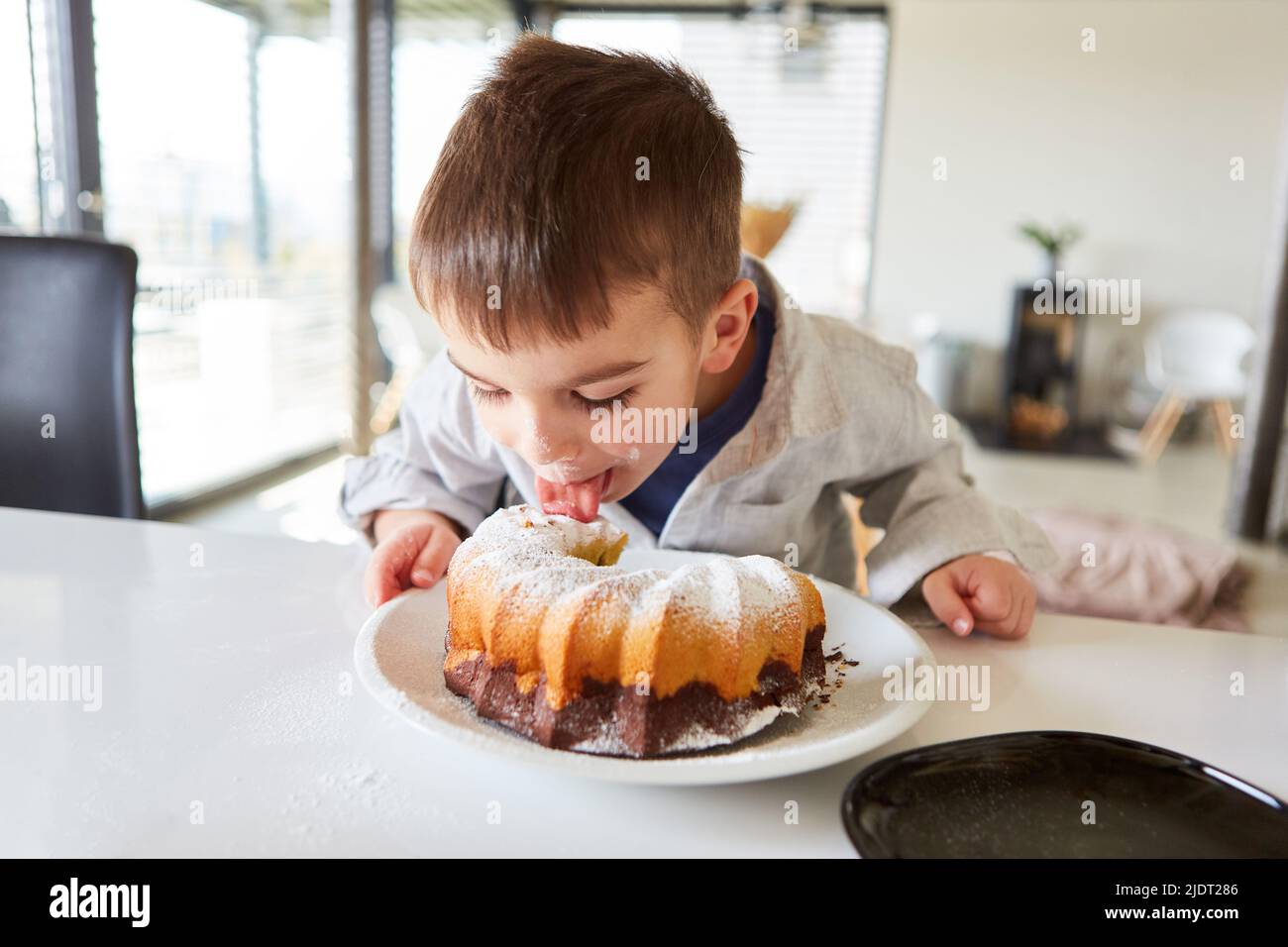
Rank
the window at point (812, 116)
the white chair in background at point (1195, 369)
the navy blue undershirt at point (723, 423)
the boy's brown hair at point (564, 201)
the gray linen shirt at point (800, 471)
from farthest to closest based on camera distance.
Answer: the window at point (812, 116), the white chair in background at point (1195, 369), the navy blue undershirt at point (723, 423), the gray linen shirt at point (800, 471), the boy's brown hair at point (564, 201)

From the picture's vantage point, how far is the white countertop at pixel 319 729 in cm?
52

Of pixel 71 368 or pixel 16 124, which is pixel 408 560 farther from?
pixel 16 124

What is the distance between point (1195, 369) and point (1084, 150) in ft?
5.16

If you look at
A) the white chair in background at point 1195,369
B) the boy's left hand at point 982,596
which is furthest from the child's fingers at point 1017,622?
the white chair in background at point 1195,369

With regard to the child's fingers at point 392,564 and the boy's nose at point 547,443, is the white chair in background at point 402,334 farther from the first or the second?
the boy's nose at point 547,443

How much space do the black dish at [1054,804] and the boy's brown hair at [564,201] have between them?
1.24 feet

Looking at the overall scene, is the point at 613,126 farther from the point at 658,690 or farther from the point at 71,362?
the point at 71,362

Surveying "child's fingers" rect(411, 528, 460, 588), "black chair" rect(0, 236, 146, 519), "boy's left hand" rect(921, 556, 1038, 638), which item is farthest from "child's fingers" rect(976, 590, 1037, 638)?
"black chair" rect(0, 236, 146, 519)

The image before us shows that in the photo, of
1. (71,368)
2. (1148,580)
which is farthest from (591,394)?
(1148,580)

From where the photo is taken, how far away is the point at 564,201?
70cm

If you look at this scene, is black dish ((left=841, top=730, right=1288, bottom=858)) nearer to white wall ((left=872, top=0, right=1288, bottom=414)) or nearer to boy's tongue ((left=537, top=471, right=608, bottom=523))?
boy's tongue ((left=537, top=471, right=608, bottom=523))

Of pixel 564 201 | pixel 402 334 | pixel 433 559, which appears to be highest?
pixel 564 201

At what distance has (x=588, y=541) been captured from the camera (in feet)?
2.39
